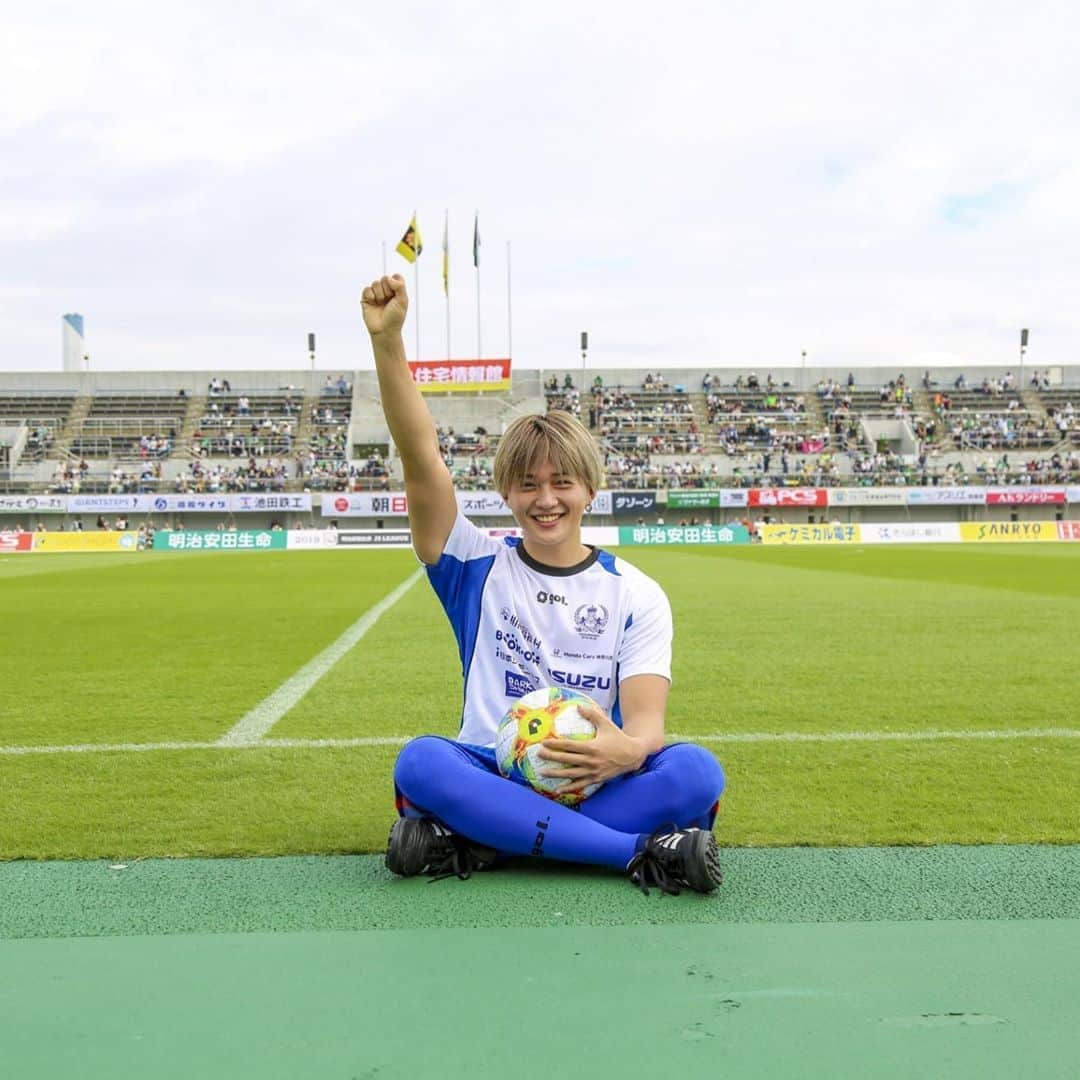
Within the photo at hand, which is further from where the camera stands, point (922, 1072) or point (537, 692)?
point (537, 692)

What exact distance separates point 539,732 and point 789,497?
4991 centimetres

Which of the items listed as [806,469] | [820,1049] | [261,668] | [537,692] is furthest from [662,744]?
[806,469]

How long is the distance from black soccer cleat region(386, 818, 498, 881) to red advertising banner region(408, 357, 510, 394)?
52982mm

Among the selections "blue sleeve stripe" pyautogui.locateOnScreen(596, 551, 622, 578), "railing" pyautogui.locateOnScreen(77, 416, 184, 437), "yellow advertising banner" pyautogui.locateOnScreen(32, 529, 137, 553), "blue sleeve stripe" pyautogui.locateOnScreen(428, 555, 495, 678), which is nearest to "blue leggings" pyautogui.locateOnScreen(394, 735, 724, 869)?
"blue sleeve stripe" pyautogui.locateOnScreen(428, 555, 495, 678)

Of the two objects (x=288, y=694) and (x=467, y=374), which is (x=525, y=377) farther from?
(x=288, y=694)

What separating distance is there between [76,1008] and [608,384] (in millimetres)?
62214

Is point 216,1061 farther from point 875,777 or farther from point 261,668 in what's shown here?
point 261,668

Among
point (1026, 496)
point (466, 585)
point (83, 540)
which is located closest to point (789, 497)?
point (1026, 496)

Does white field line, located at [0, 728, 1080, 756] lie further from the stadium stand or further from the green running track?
the stadium stand

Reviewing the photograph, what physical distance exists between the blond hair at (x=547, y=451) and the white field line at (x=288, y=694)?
3091mm

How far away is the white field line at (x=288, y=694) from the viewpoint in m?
6.08

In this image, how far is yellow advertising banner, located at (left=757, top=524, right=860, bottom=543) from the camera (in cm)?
4509

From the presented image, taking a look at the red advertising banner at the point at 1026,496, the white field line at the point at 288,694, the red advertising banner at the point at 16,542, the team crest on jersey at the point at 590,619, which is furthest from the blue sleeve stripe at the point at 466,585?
the red advertising banner at the point at 1026,496

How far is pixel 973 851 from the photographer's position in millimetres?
3674
